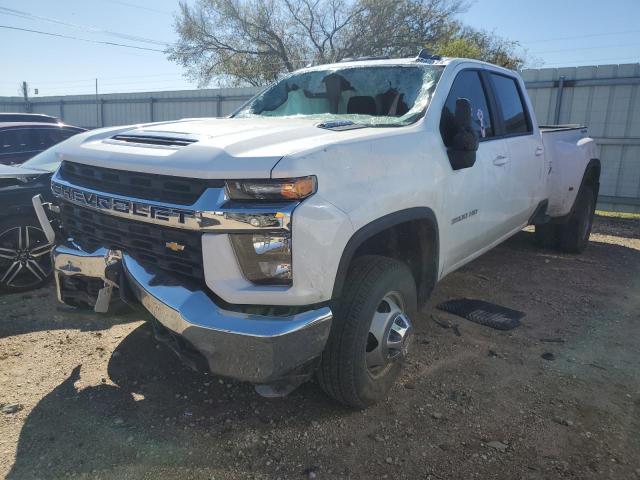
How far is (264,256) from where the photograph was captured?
2.21 m

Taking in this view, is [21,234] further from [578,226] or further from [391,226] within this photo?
[578,226]

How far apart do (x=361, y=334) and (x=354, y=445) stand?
56 cm

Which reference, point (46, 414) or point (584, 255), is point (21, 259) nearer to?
point (46, 414)

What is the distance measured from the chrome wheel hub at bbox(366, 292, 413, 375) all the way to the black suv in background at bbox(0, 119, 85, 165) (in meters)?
5.45

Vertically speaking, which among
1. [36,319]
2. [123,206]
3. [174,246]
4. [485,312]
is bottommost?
[36,319]

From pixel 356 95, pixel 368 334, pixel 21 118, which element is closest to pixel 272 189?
pixel 368 334

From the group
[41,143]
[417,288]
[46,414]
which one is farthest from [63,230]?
[41,143]

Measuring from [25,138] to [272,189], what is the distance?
5772mm

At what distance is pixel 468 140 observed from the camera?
3.16 meters

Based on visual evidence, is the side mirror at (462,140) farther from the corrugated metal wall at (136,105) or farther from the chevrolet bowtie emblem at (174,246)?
the corrugated metal wall at (136,105)

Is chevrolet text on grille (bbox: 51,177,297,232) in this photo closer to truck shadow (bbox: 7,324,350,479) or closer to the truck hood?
the truck hood

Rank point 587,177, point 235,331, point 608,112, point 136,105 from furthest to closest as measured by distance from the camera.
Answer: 1. point 136,105
2. point 608,112
3. point 587,177
4. point 235,331

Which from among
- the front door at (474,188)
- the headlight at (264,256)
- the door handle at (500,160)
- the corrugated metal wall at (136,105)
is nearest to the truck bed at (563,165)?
the door handle at (500,160)

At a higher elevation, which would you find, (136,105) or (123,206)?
(136,105)
